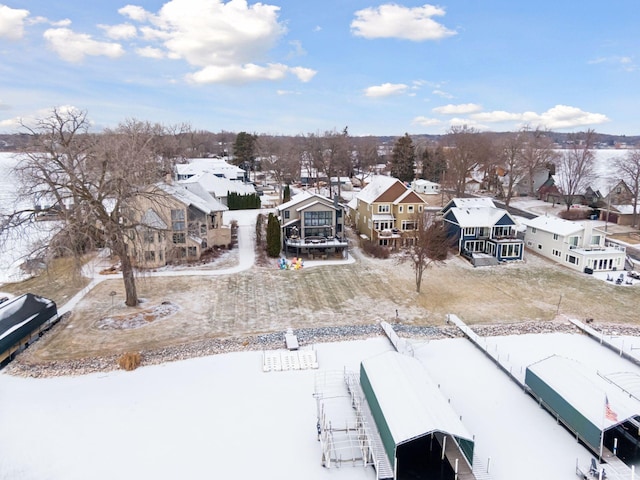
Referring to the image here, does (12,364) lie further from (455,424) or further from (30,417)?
(455,424)

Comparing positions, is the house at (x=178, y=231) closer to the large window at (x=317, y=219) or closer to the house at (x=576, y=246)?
the large window at (x=317, y=219)

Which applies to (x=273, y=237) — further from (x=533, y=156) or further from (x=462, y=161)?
(x=533, y=156)

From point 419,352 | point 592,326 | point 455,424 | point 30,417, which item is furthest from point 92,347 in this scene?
point 592,326

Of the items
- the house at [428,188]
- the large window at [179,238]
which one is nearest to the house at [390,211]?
the large window at [179,238]

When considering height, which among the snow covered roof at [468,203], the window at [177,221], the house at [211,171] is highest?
the house at [211,171]

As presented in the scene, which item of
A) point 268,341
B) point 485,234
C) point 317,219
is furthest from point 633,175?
point 268,341
